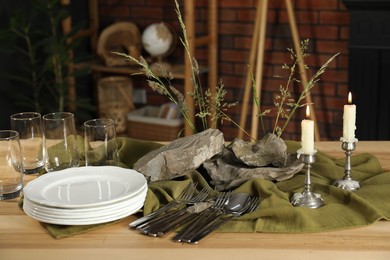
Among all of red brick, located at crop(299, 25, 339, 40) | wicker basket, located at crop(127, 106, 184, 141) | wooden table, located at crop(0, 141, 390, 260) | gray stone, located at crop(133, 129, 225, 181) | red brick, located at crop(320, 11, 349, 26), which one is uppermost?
red brick, located at crop(320, 11, 349, 26)

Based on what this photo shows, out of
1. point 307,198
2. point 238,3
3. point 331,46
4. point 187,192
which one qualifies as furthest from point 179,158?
point 238,3

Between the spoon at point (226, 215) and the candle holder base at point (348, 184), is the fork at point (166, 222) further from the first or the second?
the candle holder base at point (348, 184)

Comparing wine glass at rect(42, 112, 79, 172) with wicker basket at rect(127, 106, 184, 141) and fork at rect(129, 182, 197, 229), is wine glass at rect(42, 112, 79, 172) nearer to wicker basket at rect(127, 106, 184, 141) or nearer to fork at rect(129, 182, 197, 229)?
fork at rect(129, 182, 197, 229)

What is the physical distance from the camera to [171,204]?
1.77 meters

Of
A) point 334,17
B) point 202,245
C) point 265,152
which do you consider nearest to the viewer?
point 202,245

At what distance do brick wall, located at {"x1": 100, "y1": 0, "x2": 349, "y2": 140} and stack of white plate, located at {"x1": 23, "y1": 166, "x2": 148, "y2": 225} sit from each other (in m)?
2.56

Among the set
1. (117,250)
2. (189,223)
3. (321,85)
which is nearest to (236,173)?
(189,223)

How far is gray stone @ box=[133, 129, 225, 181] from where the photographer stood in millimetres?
1910

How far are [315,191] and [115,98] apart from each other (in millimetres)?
2836

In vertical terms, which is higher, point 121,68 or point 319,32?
point 319,32

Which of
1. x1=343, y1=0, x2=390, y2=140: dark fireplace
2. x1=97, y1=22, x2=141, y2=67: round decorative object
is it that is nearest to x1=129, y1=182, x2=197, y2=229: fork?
x1=343, y1=0, x2=390, y2=140: dark fireplace

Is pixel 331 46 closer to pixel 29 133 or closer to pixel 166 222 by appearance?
pixel 29 133

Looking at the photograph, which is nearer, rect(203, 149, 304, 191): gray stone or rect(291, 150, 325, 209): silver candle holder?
rect(291, 150, 325, 209): silver candle holder

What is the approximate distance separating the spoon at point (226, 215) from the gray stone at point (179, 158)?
0.17 m
